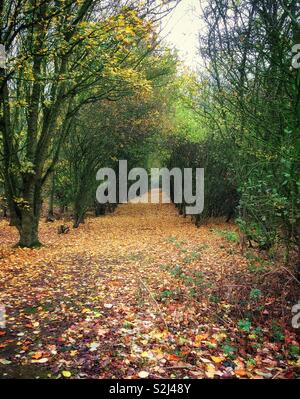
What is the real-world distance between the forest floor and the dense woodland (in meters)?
0.39

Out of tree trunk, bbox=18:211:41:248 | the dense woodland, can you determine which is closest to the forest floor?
the dense woodland

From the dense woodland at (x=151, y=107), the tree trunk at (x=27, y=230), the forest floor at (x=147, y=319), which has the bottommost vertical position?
the forest floor at (x=147, y=319)

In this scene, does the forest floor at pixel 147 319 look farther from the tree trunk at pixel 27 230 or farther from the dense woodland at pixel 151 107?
the tree trunk at pixel 27 230

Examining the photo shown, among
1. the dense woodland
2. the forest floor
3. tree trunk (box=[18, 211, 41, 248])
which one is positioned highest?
the dense woodland

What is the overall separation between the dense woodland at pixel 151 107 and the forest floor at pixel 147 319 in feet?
1.28

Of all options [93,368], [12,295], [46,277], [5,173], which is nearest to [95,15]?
[5,173]

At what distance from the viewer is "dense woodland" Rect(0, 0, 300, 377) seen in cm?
612

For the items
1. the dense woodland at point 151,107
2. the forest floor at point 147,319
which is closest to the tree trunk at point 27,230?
the dense woodland at point 151,107

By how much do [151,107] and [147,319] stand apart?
15759 mm

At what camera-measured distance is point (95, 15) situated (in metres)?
12.1

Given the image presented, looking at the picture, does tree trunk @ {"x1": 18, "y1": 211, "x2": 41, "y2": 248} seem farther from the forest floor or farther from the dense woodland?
the forest floor

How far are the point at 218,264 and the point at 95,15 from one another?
367 inches

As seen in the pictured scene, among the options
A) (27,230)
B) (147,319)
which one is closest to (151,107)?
(27,230)

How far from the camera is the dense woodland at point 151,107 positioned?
20.1 feet
